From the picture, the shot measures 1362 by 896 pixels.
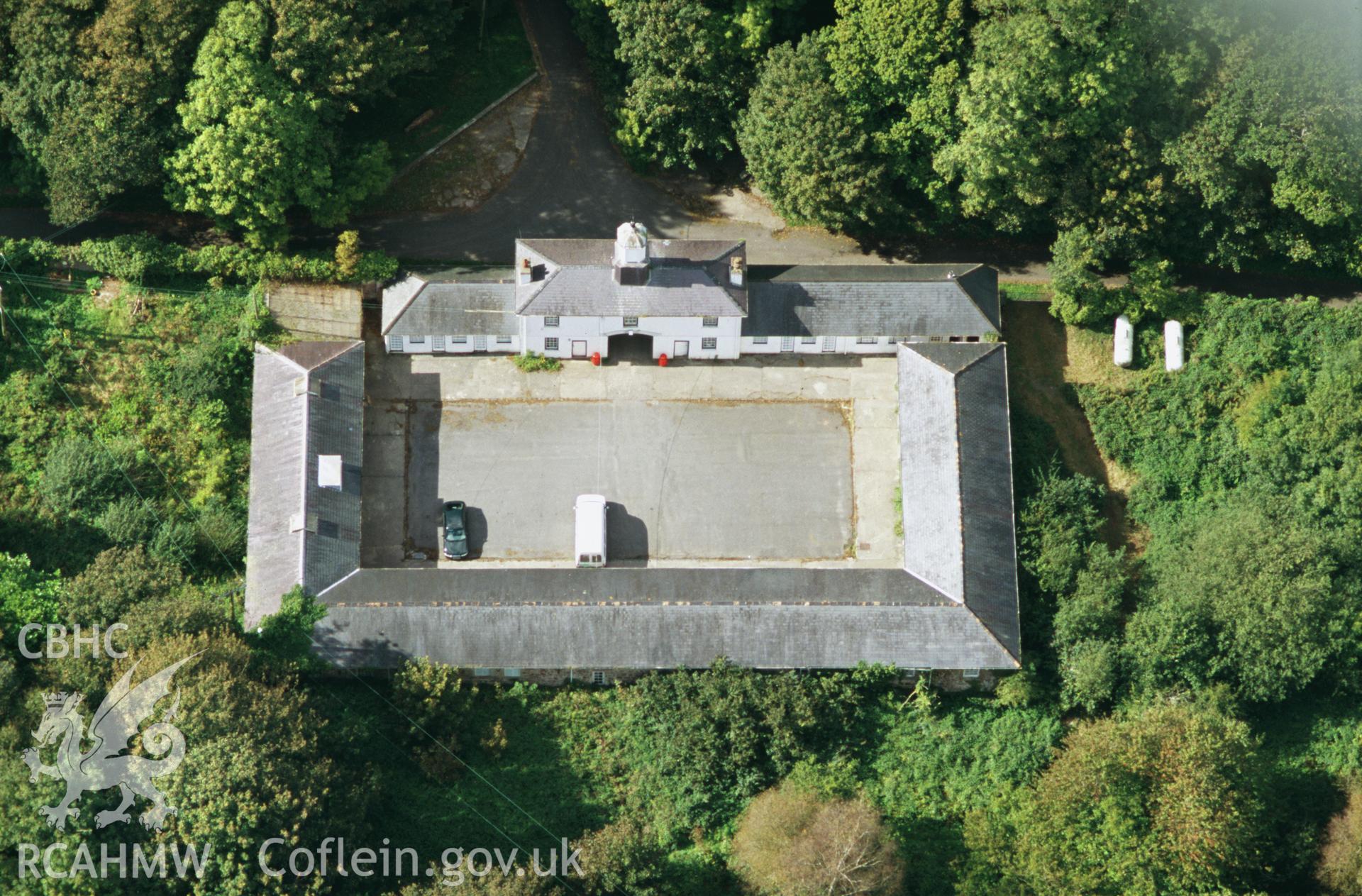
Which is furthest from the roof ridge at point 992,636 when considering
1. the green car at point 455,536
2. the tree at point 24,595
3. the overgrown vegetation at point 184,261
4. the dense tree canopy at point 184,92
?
the tree at point 24,595

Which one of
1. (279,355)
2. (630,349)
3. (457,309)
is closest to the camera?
(279,355)

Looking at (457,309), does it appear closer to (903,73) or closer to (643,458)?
(643,458)

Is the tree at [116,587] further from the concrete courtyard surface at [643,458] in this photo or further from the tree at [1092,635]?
the tree at [1092,635]

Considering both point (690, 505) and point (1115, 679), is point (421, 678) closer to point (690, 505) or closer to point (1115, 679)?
point (690, 505)

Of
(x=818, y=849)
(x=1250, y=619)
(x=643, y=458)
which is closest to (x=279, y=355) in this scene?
(x=643, y=458)

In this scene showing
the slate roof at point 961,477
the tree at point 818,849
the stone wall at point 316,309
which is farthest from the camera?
the stone wall at point 316,309

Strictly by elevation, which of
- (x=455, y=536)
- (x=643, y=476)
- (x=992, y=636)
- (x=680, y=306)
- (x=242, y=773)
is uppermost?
(x=680, y=306)

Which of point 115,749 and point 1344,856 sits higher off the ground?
point 115,749
